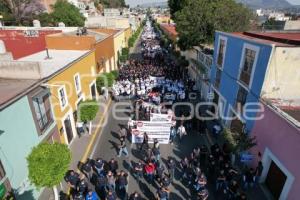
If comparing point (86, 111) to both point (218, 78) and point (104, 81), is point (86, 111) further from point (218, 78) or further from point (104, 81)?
point (218, 78)

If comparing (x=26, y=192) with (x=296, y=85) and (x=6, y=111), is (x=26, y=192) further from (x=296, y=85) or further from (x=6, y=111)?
(x=296, y=85)

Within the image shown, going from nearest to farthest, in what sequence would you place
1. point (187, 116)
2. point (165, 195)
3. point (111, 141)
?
point (165, 195), point (111, 141), point (187, 116)

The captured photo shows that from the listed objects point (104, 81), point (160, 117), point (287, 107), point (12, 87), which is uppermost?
point (12, 87)

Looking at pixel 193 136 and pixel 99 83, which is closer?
pixel 193 136

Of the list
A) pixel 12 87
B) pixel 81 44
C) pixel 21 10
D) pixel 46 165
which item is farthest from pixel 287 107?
pixel 21 10

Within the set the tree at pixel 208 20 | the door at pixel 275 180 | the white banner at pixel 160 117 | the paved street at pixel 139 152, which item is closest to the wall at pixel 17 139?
the paved street at pixel 139 152

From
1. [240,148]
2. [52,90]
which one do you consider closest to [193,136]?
[240,148]
